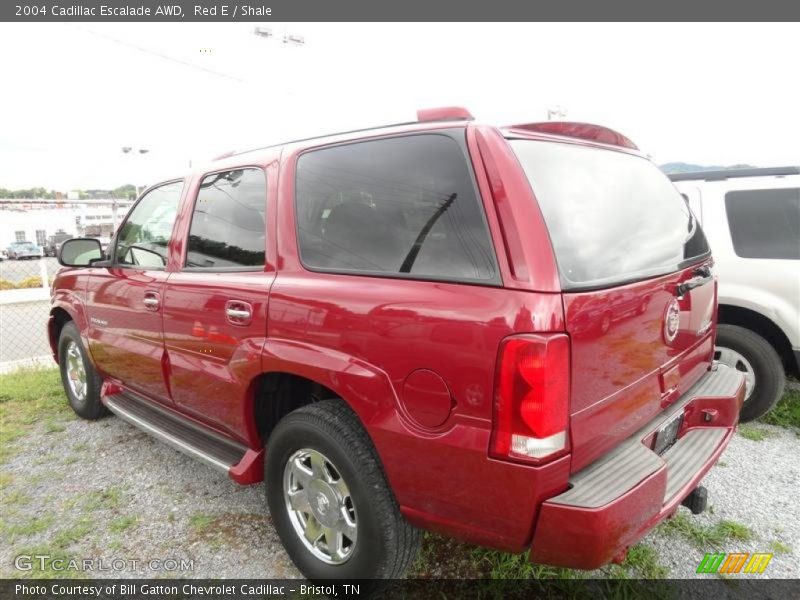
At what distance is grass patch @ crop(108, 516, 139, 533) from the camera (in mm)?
2750

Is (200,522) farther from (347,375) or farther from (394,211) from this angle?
(394,211)

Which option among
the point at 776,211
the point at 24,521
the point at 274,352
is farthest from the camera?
the point at 776,211

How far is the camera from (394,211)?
1.93 meters

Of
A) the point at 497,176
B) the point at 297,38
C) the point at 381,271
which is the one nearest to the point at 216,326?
the point at 381,271

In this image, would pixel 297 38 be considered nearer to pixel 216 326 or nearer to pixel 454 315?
pixel 216 326

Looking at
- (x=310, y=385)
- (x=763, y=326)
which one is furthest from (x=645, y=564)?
(x=763, y=326)

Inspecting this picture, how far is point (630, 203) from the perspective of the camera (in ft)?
7.19

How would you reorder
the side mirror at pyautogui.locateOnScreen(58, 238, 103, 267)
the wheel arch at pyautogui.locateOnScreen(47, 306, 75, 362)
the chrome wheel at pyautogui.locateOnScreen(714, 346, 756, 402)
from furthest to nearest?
the wheel arch at pyautogui.locateOnScreen(47, 306, 75, 362), the chrome wheel at pyautogui.locateOnScreen(714, 346, 756, 402), the side mirror at pyautogui.locateOnScreen(58, 238, 103, 267)

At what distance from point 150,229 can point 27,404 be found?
8.87ft

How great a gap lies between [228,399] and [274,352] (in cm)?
55

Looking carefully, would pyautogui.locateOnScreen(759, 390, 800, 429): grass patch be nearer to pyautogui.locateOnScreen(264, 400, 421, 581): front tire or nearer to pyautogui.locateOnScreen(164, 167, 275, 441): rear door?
pyautogui.locateOnScreen(264, 400, 421, 581): front tire

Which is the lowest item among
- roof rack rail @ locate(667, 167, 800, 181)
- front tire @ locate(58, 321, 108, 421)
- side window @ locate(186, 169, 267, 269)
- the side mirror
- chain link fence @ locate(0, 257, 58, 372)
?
chain link fence @ locate(0, 257, 58, 372)

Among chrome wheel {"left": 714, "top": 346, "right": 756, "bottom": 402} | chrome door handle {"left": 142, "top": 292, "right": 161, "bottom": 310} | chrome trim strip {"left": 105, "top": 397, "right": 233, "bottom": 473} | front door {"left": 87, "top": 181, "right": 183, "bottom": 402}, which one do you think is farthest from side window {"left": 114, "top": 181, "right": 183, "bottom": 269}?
chrome wheel {"left": 714, "top": 346, "right": 756, "bottom": 402}
